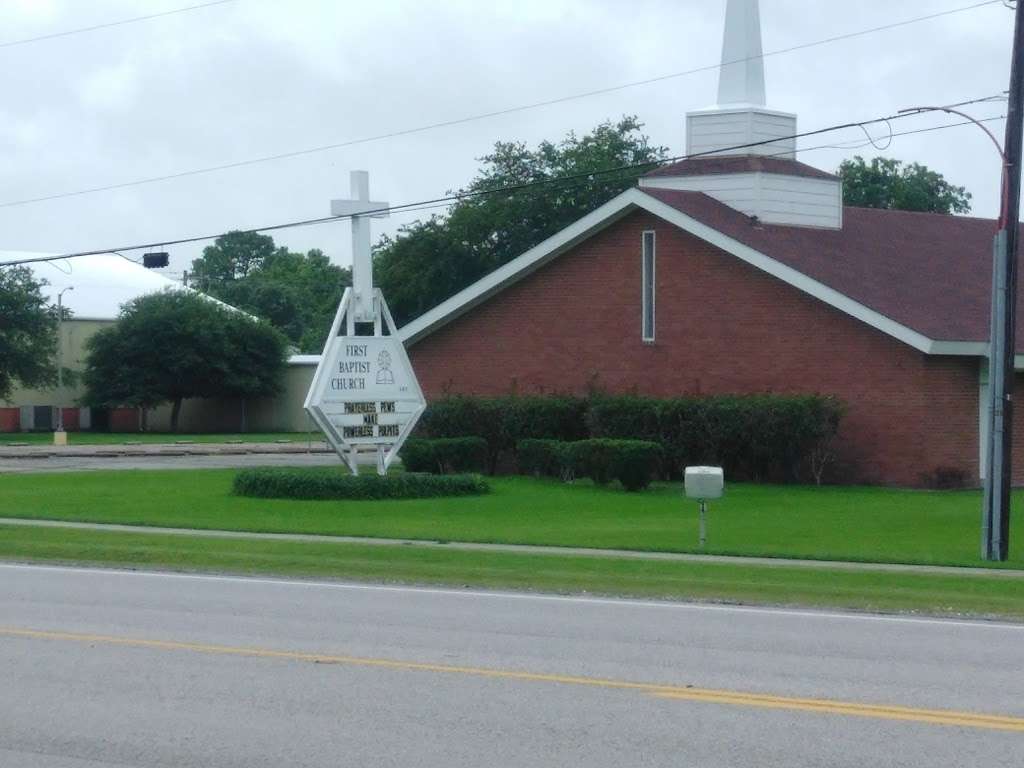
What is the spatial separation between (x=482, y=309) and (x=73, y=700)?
97.4 feet

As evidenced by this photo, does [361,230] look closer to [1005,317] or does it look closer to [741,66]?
[741,66]

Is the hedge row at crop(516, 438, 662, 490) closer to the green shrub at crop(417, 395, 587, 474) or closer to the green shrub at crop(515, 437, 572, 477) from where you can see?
the green shrub at crop(515, 437, 572, 477)

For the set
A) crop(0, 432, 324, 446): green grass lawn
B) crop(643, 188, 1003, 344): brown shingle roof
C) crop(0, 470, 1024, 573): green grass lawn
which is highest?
crop(643, 188, 1003, 344): brown shingle roof

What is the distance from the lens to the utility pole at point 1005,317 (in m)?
19.7

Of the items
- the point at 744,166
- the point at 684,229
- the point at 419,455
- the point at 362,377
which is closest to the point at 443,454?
the point at 419,455

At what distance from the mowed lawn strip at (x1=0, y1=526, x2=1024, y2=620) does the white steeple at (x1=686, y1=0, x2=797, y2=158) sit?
66.3 ft

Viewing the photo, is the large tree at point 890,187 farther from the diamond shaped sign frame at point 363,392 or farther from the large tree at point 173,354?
the diamond shaped sign frame at point 363,392

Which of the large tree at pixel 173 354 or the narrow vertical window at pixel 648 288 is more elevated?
the narrow vertical window at pixel 648 288

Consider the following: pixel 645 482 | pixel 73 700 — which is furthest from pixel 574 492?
pixel 73 700

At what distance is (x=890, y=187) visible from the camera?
241 feet

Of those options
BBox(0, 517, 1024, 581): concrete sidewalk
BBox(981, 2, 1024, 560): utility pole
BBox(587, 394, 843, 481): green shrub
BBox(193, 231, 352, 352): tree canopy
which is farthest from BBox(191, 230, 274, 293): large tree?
BBox(981, 2, 1024, 560): utility pole

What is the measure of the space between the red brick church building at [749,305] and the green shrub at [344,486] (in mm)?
7814

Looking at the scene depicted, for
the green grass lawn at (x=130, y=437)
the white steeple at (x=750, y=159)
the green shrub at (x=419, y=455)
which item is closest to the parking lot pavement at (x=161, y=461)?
the green shrub at (x=419, y=455)

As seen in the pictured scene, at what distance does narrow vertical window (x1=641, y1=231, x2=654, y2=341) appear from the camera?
36719mm
